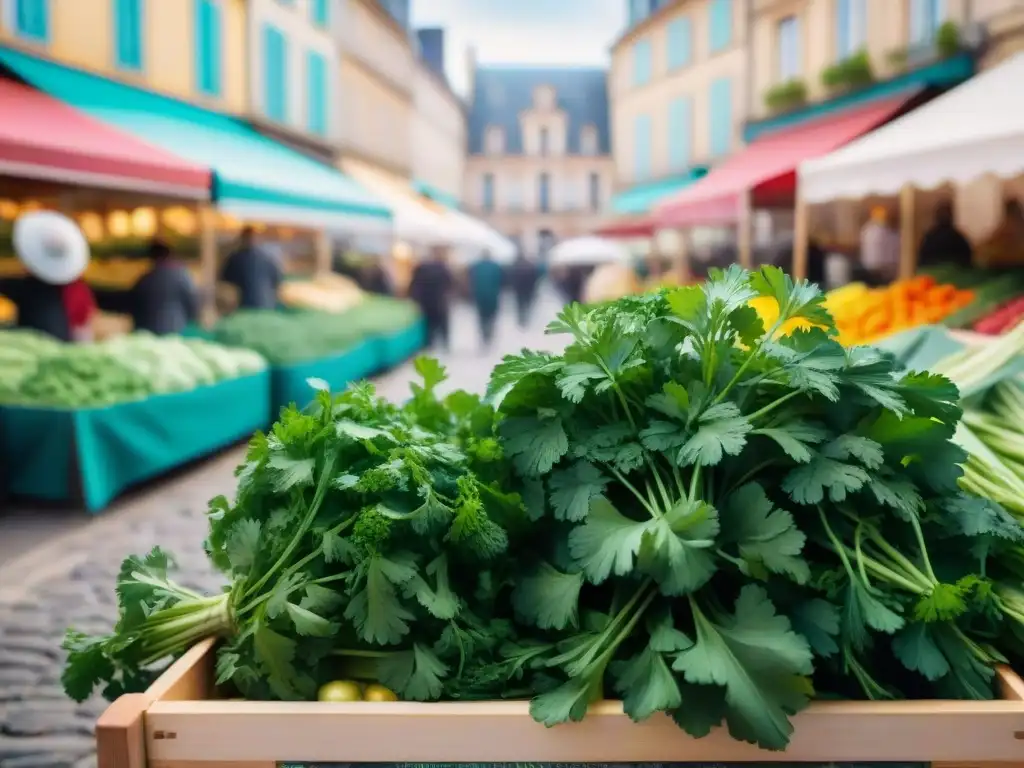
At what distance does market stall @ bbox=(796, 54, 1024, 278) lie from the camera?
18.5 ft

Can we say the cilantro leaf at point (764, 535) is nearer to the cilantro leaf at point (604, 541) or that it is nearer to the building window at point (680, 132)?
the cilantro leaf at point (604, 541)

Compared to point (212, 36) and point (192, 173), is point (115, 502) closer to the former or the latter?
point (192, 173)

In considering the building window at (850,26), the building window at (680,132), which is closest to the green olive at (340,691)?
the building window at (850,26)

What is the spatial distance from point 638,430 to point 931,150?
17.0ft

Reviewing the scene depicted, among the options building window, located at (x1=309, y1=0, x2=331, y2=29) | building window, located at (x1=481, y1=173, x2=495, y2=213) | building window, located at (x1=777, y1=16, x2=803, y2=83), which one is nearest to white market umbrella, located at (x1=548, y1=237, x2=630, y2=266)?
building window, located at (x1=309, y1=0, x2=331, y2=29)

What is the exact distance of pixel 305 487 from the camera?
174 centimetres

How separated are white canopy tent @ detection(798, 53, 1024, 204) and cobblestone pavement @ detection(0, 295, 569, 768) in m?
2.67

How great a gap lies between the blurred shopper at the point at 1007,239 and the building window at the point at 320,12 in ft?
41.5

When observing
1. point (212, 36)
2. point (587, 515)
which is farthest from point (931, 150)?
point (212, 36)

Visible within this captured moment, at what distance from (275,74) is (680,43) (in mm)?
13549

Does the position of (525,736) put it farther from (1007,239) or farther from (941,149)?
(1007,239)

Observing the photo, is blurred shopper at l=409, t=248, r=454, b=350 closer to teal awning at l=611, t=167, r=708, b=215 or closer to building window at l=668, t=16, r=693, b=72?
teal awning at l=611, t=167, r=708, b=215

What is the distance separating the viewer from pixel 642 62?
29391 millimetres

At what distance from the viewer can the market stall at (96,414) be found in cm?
609
